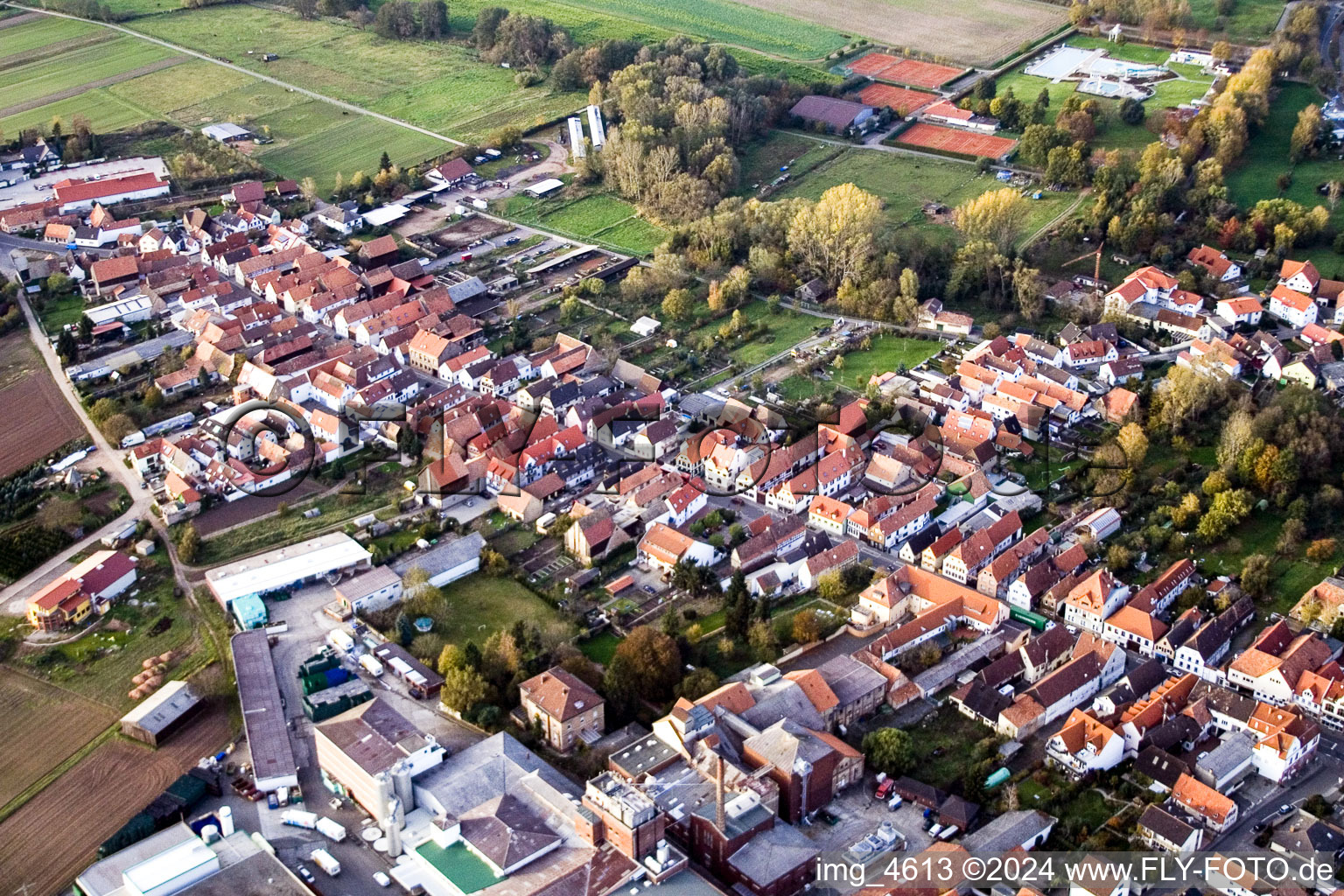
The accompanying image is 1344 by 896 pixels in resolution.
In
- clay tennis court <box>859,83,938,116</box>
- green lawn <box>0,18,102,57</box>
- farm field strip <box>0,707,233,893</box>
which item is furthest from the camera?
green lawn <box>0,18,102,57</box>

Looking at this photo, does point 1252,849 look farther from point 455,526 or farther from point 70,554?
point 70,554

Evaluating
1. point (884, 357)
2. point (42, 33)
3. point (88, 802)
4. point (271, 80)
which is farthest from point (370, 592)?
point (42, 33)

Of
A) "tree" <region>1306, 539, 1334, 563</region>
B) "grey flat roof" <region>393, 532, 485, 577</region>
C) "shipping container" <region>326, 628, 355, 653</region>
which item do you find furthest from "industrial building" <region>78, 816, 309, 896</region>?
"tree" <region>1306, 539, 1334, 563</region>

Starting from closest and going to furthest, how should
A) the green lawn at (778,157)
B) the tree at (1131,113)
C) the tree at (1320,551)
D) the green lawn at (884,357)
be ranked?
1. the tree at (1320,551)
2. the green lawn at (884,357)
3. the green lawn at (778,157)
4. the tree at (1131,113)

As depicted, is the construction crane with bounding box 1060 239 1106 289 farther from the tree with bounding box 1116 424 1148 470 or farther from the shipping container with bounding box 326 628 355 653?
the shipping container with bounding box 326 628 355 653

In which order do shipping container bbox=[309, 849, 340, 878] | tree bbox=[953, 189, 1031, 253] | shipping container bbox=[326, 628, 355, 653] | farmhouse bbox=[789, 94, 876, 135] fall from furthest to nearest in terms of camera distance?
1. farmhouse bbox=[789, 94, 876, 135]
2. tree bbox=[953, 189, 1031, 253]
3. shipping container bbox=[326, 628, 355, 653]
4. shipping container bbox=[309, 849, 340, 878]

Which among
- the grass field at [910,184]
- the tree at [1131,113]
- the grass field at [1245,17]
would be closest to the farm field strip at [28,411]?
the grass field at [910,184]

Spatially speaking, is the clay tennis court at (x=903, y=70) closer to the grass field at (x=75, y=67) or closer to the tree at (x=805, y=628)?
the grass field at (x=75, y=67)
